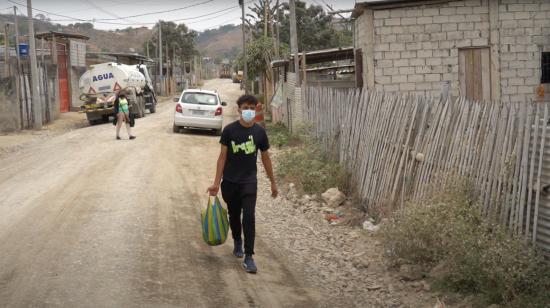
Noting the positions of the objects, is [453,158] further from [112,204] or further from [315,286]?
[112,204]

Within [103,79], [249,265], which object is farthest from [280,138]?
[249,265]

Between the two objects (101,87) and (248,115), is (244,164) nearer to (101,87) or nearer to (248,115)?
(248,115)

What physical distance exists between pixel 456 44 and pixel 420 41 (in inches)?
33.1

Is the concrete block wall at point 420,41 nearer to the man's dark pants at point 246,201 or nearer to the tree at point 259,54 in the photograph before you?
the man's dark pants at point 246,201

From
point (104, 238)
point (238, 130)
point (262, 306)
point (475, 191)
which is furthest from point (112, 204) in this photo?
point (475, 191)

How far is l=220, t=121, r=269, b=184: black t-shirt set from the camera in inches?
265

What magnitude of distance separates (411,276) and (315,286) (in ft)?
3.16

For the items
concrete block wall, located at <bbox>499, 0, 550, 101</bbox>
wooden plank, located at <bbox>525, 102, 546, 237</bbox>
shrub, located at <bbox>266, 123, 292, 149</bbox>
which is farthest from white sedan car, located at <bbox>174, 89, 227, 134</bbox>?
wooden plank, located at <bbox>525, 102, 546, 237</bbox>

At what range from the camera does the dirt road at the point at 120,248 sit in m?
5.82

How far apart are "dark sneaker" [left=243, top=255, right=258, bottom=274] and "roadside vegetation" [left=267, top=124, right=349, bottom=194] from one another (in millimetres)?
4539

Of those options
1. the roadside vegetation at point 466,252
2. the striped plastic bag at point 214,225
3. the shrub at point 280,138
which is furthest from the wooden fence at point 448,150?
the shrub at point 280,138

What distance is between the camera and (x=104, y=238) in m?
7.85

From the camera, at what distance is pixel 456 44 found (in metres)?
15.5

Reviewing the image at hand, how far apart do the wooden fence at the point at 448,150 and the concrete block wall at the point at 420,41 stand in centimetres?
373
